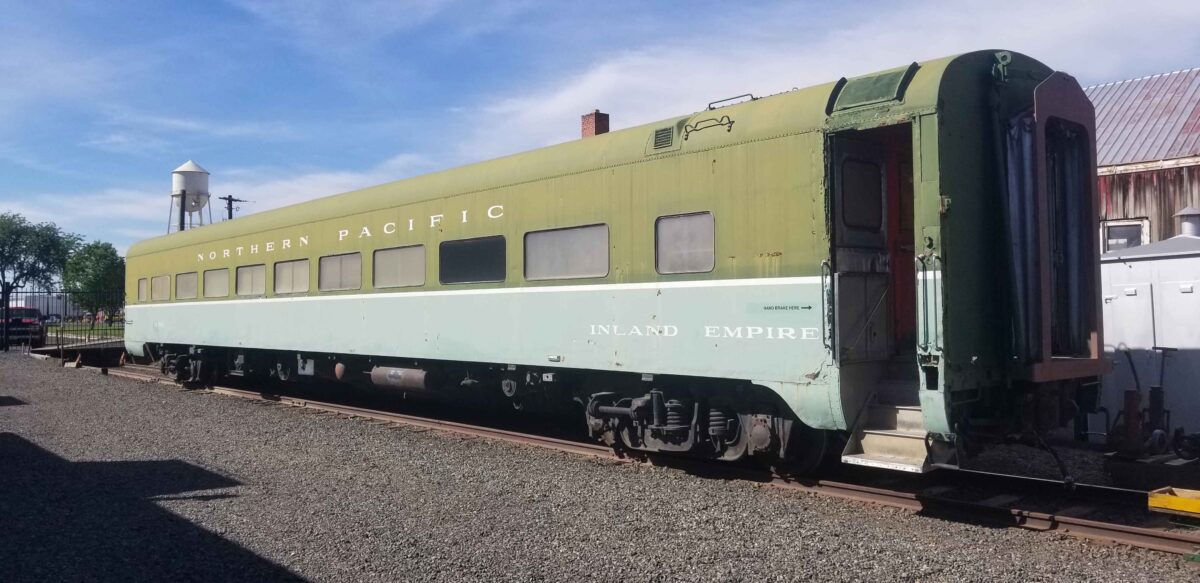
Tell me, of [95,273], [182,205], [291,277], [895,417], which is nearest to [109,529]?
[895,417]

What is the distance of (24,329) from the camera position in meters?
34.0

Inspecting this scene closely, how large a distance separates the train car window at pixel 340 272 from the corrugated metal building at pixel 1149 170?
11.6m

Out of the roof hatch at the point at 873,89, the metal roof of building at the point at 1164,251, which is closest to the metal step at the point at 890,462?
the roof hatch at the point at 873,89

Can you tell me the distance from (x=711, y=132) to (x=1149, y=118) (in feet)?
41.2

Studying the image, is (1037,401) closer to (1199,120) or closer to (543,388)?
(543,388)

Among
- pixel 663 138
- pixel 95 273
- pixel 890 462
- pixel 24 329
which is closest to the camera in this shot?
pixel 890 462

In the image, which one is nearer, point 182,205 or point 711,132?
point 711,132

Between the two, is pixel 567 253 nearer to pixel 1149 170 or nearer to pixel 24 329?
pixel 1149 170

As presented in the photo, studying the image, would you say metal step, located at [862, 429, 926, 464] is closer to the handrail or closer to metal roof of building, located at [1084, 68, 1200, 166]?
the handrail

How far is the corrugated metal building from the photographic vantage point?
14.2m

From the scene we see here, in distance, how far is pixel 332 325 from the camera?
495 inches

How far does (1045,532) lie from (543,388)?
17.1ft

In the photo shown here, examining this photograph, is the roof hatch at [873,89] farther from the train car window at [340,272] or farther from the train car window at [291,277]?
the train car window at [291,277]

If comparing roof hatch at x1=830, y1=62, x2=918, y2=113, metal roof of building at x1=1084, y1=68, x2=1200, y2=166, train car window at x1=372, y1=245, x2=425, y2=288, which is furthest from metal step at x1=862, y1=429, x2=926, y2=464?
metal roof of building at x1=1084, y1=68, x2=1200, y2=166
